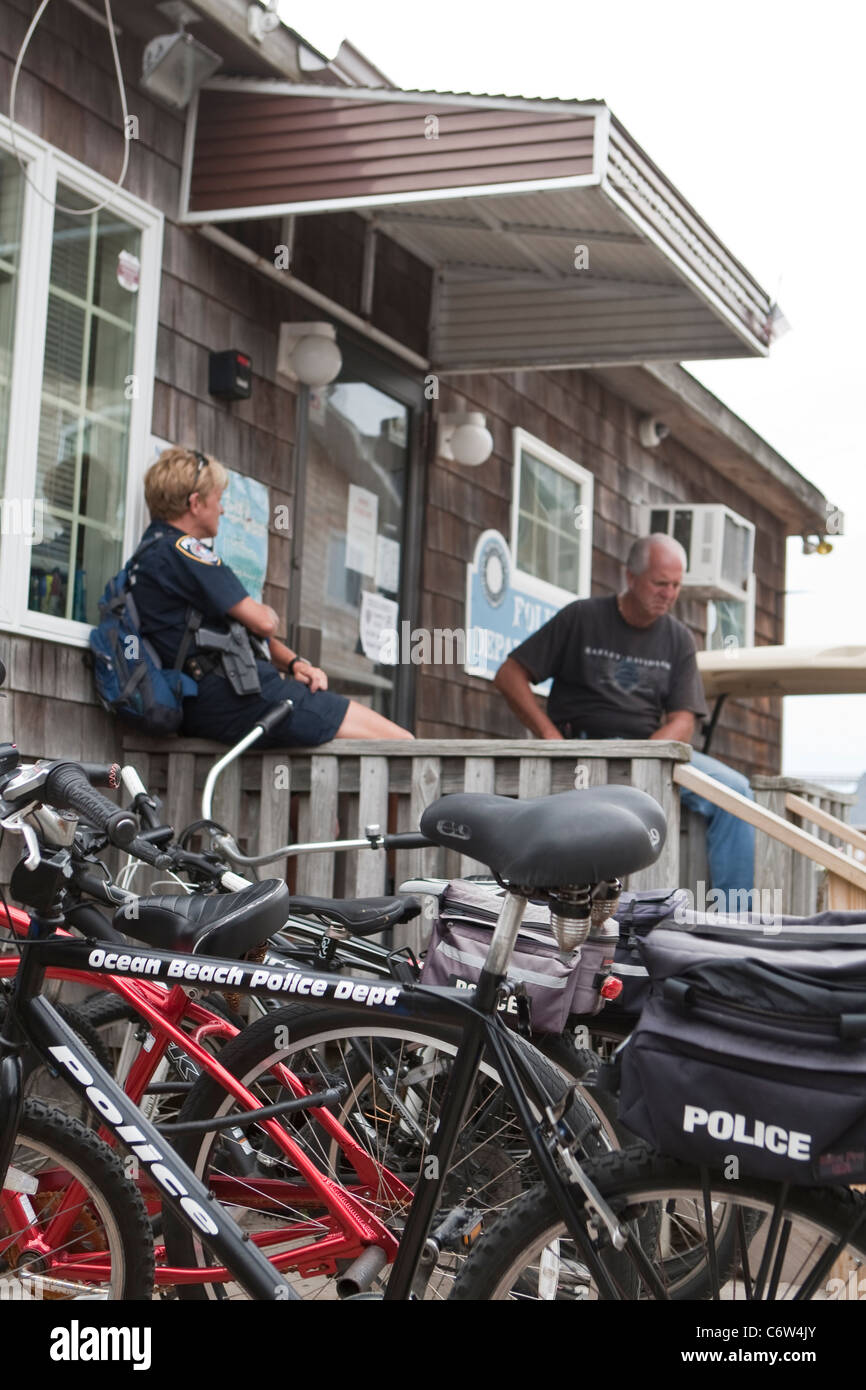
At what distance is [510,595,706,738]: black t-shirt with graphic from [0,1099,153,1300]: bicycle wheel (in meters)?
3.52

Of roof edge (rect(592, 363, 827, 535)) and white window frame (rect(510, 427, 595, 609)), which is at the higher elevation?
roof edge (rect(592, 363, 827, 535))

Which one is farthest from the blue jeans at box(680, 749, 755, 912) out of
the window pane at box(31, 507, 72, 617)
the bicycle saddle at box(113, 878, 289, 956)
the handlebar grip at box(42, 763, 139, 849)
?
the handlebar grip at box(42, 763, 139, 849)

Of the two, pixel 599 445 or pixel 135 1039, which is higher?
pixel 599 445

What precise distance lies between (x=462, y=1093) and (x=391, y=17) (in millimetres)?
5252

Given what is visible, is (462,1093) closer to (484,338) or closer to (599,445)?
(484,338)

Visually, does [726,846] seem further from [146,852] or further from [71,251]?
[146,852]

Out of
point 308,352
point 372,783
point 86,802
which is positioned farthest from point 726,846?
point 86,802

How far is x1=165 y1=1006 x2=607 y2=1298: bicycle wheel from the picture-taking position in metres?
2.41

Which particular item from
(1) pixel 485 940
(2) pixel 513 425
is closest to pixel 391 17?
(2) pixel 513 425

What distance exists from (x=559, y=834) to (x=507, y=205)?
13.8 ft

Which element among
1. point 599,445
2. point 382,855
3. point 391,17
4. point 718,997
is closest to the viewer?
point 718,997

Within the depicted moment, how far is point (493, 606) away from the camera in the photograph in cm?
722

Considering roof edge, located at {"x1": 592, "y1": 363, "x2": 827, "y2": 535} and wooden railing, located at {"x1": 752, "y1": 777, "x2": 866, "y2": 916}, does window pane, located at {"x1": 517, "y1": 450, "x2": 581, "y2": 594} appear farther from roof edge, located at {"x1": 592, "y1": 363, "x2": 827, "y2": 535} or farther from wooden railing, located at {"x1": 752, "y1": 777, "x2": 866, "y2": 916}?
wooden railing, located at {"x1": 752, "y1": 777, "x2": 866, "y2": 916}

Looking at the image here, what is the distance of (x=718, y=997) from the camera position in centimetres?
178
